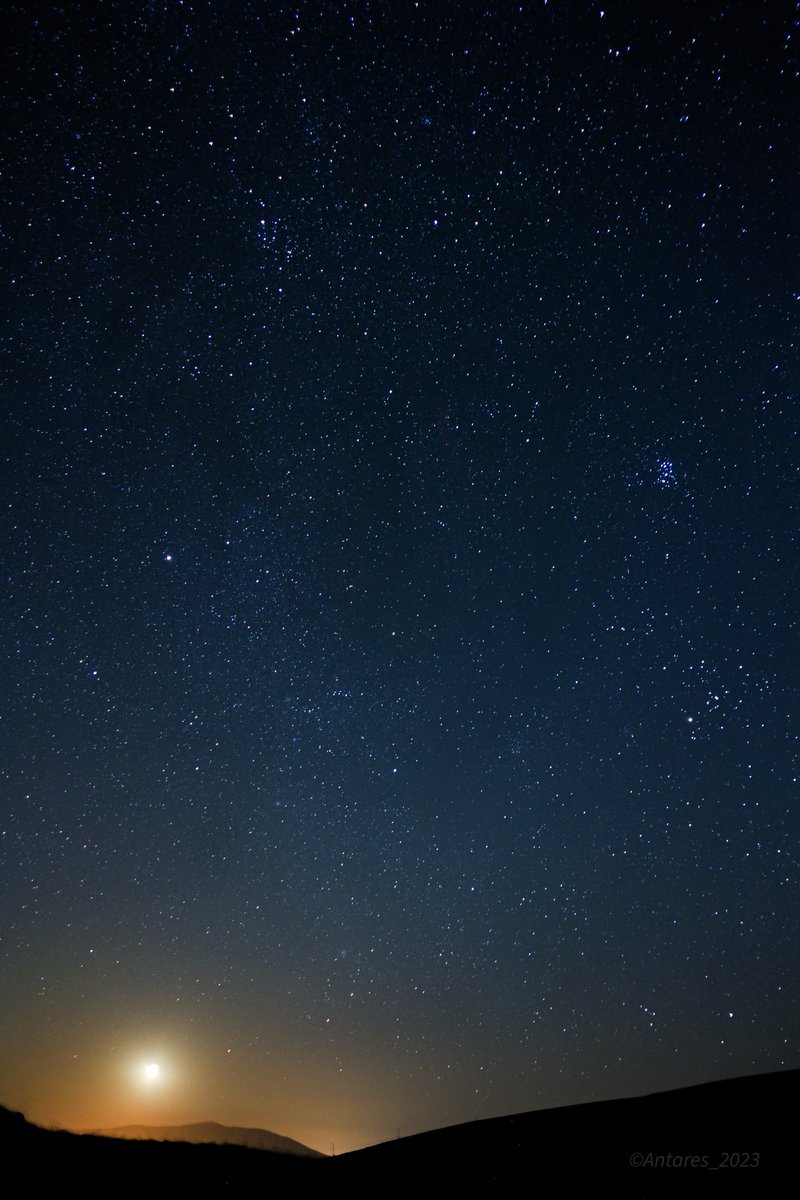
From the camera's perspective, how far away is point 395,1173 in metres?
11.4

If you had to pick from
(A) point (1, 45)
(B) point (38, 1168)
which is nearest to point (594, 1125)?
(B) point (38, 1168)

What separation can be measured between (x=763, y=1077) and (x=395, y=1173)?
6448 mm

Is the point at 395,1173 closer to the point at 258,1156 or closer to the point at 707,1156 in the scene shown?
the point at 258,1156

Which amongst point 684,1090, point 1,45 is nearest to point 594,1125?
point 684,1090

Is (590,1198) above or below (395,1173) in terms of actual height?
above

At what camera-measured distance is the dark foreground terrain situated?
24.5 ft

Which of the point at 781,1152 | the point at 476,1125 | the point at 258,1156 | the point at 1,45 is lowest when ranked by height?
the point at 258,1156

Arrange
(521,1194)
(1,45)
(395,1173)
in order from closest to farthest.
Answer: (1,45) → (521,1194) → (395,1173)

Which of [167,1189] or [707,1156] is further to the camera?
[167,1189]

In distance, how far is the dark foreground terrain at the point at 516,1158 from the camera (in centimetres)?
748

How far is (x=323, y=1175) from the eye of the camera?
1212 cm

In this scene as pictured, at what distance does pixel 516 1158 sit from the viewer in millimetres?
10180

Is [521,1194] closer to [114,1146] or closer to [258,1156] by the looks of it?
[258,1156]

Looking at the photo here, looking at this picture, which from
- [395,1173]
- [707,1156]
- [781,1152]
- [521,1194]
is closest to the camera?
[781,1152]
